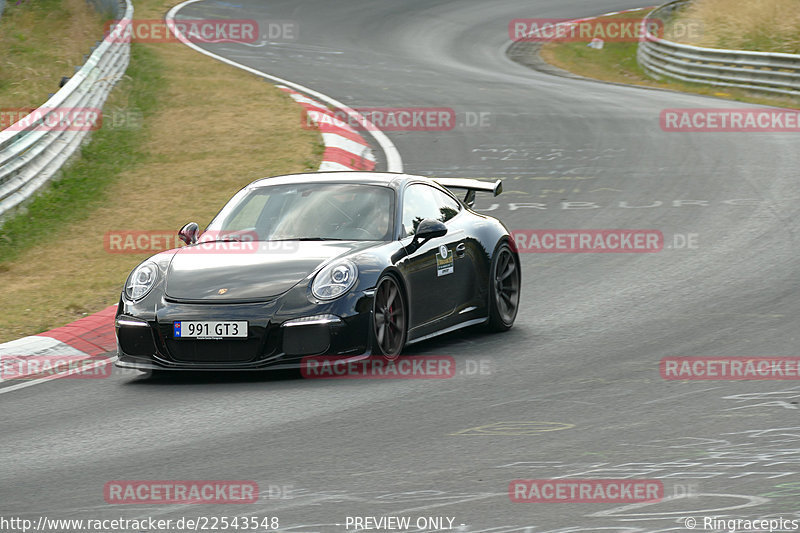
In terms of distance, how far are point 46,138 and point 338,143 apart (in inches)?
167

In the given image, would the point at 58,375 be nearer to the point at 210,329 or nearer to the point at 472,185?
the point at 210,329

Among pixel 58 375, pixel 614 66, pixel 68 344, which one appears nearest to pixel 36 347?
pixel 68 344

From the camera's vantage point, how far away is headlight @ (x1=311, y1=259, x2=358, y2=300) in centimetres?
826

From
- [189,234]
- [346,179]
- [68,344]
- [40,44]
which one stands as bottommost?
[68,344]

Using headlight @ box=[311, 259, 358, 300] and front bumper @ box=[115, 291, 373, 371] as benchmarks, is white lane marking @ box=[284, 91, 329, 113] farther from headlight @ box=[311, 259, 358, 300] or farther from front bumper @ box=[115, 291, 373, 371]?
front bumper @ box=[115, 291, 373, 371]

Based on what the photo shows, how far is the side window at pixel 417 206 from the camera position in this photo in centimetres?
934

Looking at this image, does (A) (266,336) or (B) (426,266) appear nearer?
(A) (266,336)

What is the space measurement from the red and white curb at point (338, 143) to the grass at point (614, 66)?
8878 mm

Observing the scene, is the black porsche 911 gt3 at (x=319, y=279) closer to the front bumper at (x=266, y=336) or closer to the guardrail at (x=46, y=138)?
the front bumper at (x=266, y=336)

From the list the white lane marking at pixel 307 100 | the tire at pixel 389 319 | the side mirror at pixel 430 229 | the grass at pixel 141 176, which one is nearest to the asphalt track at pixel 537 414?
the tire at pixel 389 319

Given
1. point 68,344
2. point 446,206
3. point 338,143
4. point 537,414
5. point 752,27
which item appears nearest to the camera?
point 537,414

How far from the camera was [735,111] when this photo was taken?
72.1 ft

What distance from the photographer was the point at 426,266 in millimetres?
9141

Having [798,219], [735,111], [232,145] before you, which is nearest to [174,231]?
[232,145]
